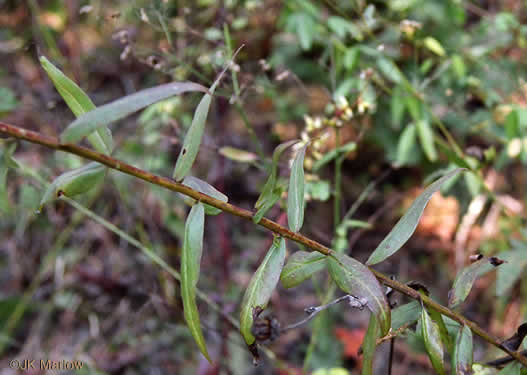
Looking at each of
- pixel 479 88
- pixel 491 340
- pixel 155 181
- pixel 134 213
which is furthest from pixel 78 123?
pixel 479 88

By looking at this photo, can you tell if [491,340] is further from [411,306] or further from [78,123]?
[78,123]

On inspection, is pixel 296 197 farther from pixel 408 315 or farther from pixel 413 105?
pixel 413 105

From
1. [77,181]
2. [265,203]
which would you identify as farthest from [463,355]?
[77,181]

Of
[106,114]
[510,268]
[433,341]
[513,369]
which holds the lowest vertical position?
[510,268]

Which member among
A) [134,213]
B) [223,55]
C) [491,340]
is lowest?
[134,213]

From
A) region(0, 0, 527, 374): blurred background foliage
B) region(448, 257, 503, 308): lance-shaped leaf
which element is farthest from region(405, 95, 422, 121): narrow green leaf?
region(448, 257, 503, 308): lance-shaped leaf
